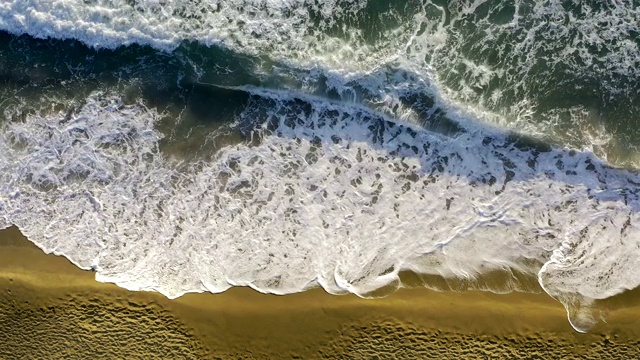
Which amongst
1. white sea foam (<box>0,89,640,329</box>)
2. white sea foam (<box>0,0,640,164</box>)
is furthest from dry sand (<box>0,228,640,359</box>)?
white sea foam (<box>0,0,640,164</box>)

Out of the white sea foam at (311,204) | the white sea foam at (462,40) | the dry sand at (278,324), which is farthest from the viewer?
the white sea foam at (462,40)

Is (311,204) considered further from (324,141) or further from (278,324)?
(278,324)

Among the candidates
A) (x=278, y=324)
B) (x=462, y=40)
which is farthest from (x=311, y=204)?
(x=462, y=40)

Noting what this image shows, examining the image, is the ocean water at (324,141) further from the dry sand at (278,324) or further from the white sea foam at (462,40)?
the dry sand at (278,324)

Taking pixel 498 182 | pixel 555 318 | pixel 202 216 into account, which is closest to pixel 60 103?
pixel 202 216

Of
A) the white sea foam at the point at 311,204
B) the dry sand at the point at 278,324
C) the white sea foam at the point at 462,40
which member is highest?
the white sea foam at the point at 462,40

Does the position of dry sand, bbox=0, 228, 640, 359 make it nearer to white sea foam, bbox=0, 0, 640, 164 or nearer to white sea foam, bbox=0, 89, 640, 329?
white sea foam, bbox=0, 89, 640, 329

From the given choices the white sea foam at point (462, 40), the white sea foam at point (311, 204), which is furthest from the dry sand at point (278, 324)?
the white sea foam at point (462, 40)

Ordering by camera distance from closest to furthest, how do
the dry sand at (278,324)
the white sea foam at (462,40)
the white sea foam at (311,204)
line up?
the dry sand at (278,324) < the white sea foam at (311,204) < the white sea foam at (462,40)

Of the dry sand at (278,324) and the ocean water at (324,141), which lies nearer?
the dry sand at (278,324)
